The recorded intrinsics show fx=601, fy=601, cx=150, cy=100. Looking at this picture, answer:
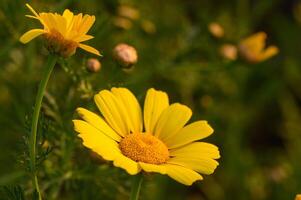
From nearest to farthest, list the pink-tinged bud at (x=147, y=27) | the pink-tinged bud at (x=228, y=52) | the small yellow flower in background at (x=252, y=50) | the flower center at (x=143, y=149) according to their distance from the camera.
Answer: the flower center at (x=143, y=149)
the small yellow flower in background at (x=252, y=50)
the pink-tinged bud at (x=228, y=52)
the pink-tinged bud at (x=147, y=27)

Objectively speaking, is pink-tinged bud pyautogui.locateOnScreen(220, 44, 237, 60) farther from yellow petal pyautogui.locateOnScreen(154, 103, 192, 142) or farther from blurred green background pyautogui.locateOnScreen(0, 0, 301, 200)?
yellow petal pyautogui.locateOnScreen(154, 103, 192, 142)

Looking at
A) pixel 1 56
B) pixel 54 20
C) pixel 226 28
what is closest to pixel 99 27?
pixel 1 56

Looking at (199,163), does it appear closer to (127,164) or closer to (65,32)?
(127,164)

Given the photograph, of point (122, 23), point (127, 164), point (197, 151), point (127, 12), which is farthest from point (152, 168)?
point (127, 12)

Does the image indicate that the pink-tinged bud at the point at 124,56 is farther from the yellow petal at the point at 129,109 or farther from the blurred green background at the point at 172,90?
the yellow petal at the point at 129,109

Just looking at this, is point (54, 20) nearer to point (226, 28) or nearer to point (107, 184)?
point (107, 184)

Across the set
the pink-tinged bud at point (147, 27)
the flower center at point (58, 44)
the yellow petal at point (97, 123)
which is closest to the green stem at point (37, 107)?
the flower center at point (58, 44)

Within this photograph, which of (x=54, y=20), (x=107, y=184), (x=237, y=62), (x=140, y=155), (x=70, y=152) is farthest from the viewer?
(x=237, y=62)
